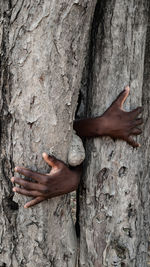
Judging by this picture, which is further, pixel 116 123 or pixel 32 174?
pixel 116 123

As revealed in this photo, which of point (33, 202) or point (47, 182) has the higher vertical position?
point (47, 182)

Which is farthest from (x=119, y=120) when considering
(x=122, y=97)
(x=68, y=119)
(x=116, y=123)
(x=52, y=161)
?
(x=52, y=161)

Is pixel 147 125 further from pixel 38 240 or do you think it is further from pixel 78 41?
pixel 38 240

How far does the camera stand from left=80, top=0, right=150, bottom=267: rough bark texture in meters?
1.85

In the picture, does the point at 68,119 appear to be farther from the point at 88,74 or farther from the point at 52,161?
the point at 88,74

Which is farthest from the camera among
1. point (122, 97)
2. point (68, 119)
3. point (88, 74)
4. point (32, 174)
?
point (88, 74)

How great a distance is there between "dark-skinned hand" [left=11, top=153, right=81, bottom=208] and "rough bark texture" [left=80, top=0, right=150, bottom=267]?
0.84 feet

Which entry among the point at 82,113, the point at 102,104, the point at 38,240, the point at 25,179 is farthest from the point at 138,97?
the point at 38,240

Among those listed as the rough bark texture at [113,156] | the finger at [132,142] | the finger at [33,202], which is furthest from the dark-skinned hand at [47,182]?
the finger at [132,142]

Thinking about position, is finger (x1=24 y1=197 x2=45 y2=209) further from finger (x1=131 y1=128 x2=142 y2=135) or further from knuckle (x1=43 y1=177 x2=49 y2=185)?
finger (x1=131 y1=128 x2=142 y2=135)

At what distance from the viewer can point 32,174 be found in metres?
1.60

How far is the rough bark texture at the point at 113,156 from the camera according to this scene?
1849 millimetres

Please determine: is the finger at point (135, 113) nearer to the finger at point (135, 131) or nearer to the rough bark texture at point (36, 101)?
the finger at point (135, 131)

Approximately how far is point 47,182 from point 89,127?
0.43m
